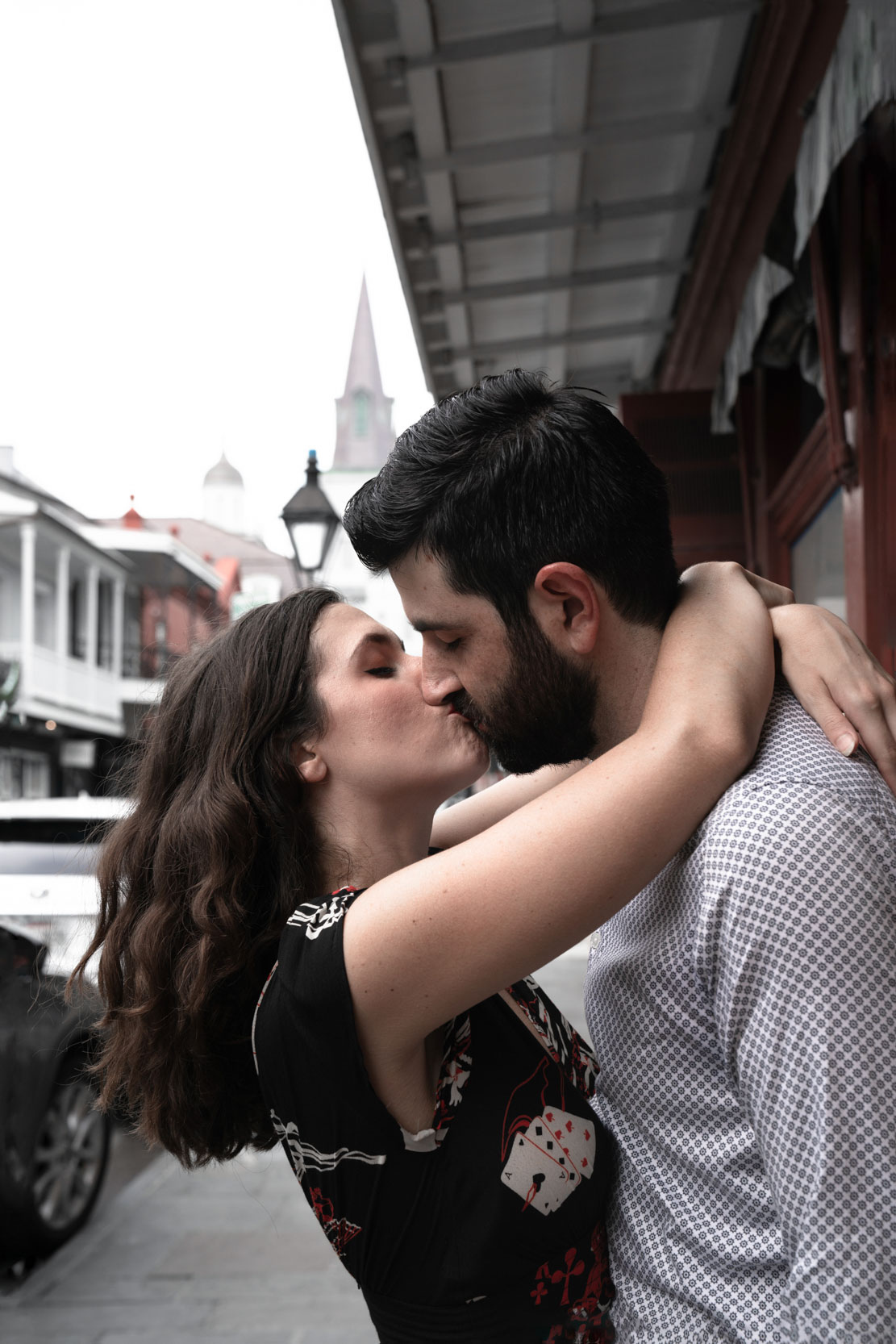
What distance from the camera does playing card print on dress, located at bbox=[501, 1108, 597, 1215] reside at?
1748 mm

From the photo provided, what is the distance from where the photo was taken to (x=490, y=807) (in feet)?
9.62

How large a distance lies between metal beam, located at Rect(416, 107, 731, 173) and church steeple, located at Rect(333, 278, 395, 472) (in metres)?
111

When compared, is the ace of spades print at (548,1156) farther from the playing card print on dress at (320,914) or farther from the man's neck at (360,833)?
the man's neck at (360,833)

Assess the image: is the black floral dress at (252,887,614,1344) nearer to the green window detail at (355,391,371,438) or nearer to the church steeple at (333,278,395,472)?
A: the church steeple at (333,278,395,472)

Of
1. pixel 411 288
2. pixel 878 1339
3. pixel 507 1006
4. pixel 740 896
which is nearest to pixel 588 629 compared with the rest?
pixel 740 896

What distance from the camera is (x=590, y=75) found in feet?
17.8

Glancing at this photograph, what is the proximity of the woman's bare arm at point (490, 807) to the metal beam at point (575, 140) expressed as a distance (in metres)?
3.97

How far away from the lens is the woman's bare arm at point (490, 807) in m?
2.85

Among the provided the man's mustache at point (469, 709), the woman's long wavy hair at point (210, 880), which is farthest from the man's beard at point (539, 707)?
the woman's long wavy hair at point (210, 880)

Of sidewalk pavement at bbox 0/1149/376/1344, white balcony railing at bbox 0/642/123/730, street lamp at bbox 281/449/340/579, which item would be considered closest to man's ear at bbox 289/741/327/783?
sidewalk pavement at bbox 0/1149/376/1344

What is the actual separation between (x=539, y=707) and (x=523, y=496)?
0.33 m

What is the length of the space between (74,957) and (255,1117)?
11.6 feet

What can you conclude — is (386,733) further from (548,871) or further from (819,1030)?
(819,1030)

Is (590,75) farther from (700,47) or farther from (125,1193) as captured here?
(125,1193)
